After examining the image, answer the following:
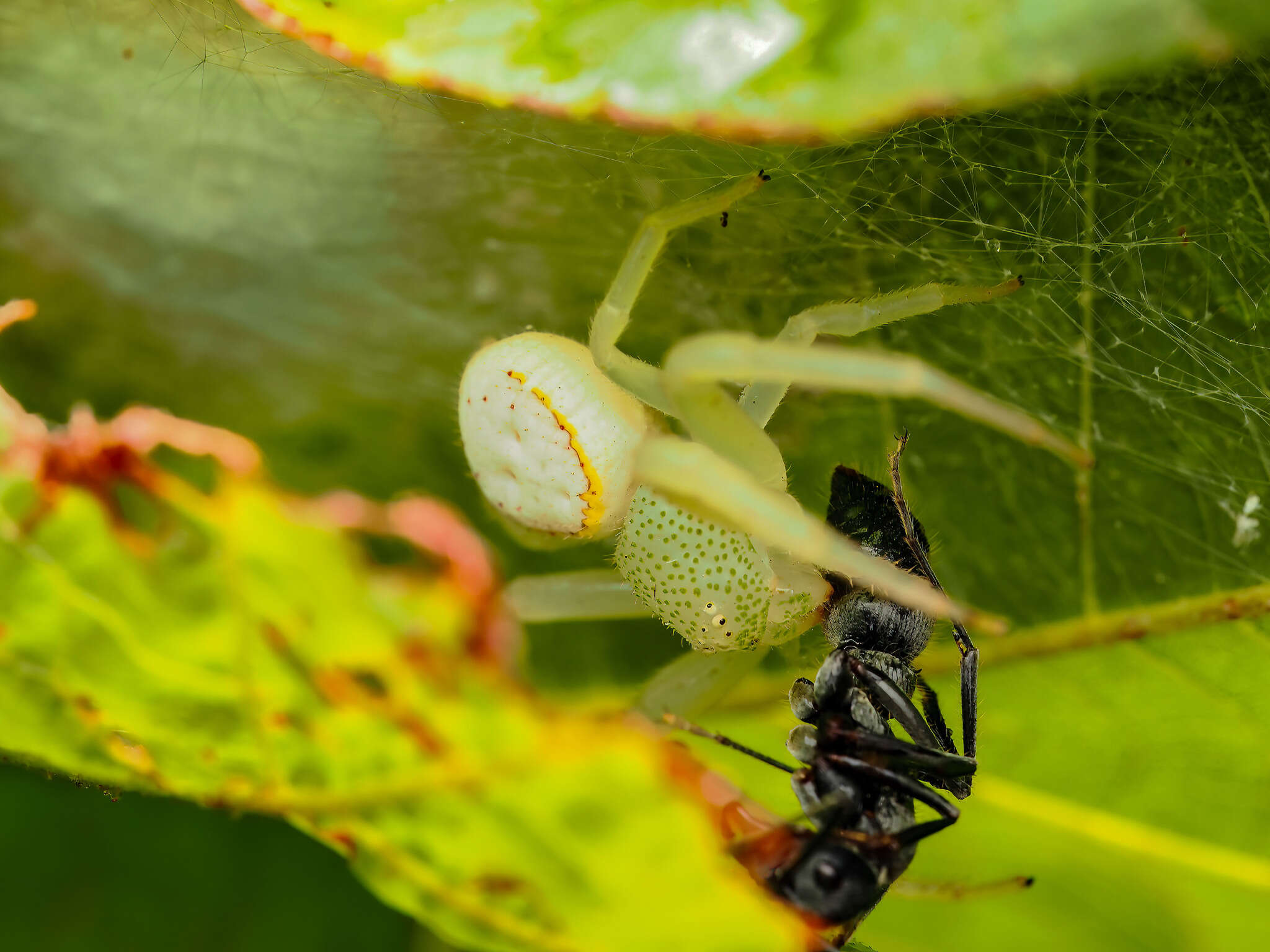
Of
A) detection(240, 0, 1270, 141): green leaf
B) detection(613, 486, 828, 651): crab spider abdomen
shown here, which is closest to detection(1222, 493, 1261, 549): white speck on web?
detection(613, 486, 828, 651): crab spider abdomen

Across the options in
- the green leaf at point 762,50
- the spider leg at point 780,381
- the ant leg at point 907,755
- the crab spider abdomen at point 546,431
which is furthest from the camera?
the crab spider abdomen at point 546,431

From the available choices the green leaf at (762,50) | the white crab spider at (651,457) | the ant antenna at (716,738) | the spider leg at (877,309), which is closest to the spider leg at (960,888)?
the ant antenna at (716,738)

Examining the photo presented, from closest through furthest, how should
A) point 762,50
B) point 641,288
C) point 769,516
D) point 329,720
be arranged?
1. point 762,50
2. point 329,720
3. point 769,516
4. point 641,288

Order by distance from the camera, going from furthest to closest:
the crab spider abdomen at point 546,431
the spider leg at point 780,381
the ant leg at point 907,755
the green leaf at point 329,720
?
1. the crab spider abdomen at point 546,431
2. the ant leg at point 907,755
3. the spider leg at point 780,381
4. the green leaf at point 329,720

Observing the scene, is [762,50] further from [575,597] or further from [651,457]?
[575,597]

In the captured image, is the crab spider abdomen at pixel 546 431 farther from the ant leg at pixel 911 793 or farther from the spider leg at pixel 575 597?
the ant leg at pixel 911 793

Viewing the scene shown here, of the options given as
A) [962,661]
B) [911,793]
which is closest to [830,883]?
[911,793]

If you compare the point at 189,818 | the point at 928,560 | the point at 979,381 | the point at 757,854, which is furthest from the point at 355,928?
the point at 979,381
